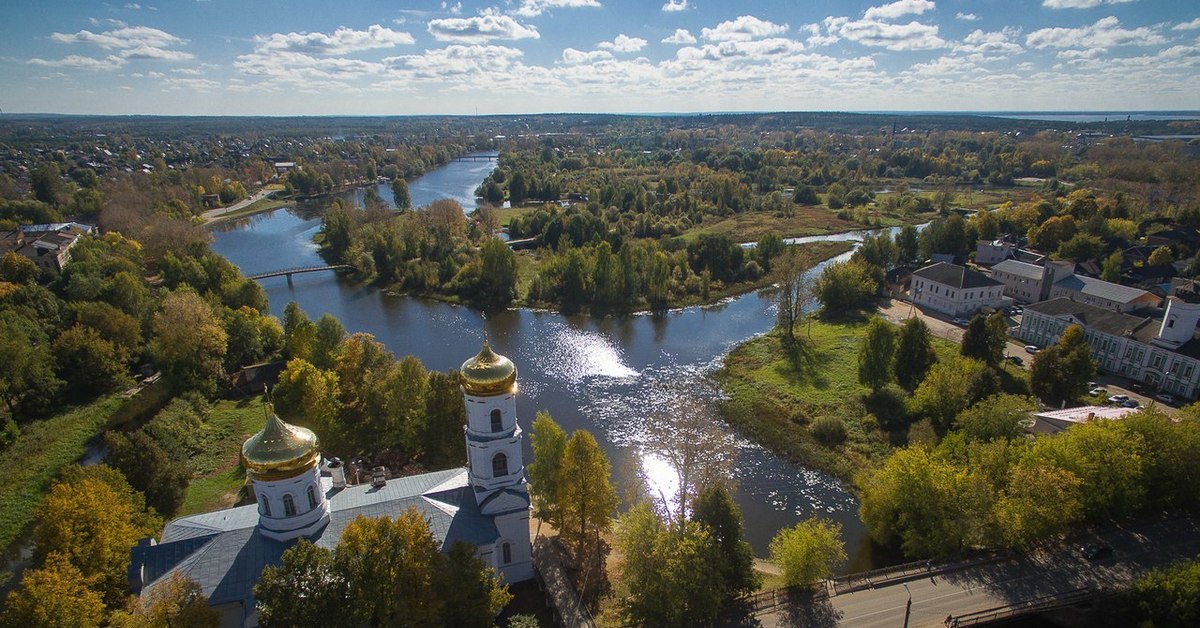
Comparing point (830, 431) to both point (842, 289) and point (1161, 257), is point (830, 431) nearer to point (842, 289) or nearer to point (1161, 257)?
point (842, 289)

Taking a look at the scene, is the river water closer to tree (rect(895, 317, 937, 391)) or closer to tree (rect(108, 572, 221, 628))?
tree (rect(895, 317, 937, 391))

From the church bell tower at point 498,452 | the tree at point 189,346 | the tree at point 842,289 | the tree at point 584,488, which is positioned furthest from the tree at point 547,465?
the tree at point 842,289

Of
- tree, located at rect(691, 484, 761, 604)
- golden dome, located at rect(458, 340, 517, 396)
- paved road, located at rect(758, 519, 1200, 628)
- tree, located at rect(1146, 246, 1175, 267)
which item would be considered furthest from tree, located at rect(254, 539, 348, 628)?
tree, located at rect(1146, 246, 1175, 267)

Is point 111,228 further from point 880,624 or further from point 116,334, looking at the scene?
point 880,624

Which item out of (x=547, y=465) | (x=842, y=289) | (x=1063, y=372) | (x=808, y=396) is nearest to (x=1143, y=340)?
(x=1063, y=372)

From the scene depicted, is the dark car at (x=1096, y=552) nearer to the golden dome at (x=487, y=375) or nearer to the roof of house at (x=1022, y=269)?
the golden dome at (x=487, y=375)

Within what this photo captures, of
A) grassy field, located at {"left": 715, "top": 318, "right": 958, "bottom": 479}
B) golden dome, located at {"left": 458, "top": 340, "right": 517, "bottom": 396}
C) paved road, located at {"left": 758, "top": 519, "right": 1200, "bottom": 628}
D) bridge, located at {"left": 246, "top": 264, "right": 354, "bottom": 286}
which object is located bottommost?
grassy field, located at {"left": 715, "top": 318, "right": 958, "bottom": 479}
